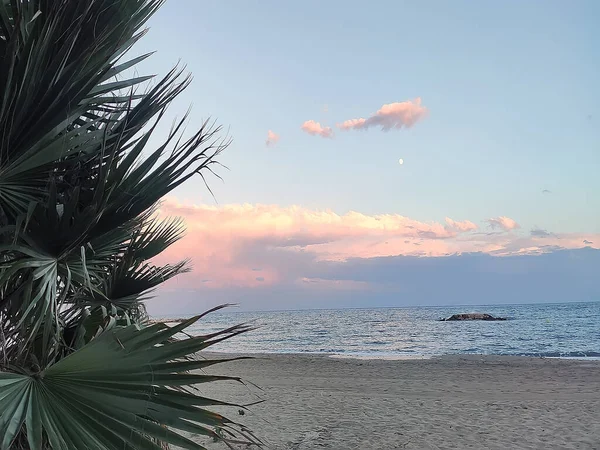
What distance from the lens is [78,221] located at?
Result: 2.19 metres

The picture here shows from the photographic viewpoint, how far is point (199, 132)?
2.56 m

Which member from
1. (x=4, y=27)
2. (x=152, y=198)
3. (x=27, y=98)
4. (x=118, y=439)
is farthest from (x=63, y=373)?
(x=4, y=27)

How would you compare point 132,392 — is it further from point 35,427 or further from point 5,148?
point 5,148

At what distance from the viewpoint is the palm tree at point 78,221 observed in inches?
74.2

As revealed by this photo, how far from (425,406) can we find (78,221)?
7.84 metres

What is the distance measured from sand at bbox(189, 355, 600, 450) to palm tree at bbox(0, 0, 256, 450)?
316 centimetres

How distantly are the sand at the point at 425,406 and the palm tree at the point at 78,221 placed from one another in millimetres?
3156

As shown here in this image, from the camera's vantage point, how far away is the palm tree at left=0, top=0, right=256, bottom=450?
1886 mm

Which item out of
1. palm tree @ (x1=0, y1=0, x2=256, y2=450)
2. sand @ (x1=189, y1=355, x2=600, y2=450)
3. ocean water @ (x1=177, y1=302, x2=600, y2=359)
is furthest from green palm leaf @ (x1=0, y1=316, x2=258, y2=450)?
sand @ (x1=189, y1=355, x2=600, y2=450)

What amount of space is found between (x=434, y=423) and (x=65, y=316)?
5.88 meters

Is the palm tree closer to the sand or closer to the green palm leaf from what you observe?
the green palm leaf

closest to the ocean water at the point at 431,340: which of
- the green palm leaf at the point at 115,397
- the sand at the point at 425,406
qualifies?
the green palm leaf at the point at 115,397

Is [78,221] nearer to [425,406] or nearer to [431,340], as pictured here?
[425,406]

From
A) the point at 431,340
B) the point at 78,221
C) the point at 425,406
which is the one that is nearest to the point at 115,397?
the point at 78,221
